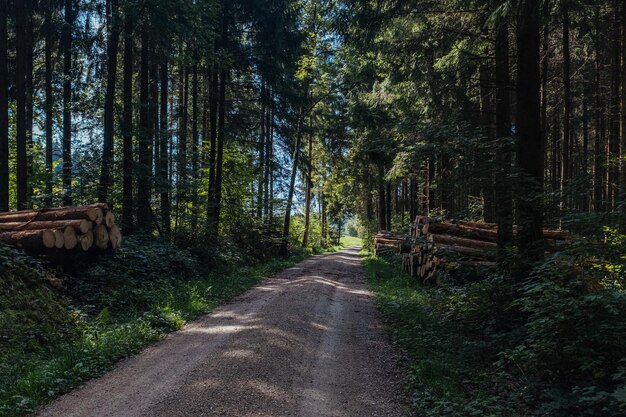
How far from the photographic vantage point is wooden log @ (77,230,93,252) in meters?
9.41

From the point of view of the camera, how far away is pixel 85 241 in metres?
9.55

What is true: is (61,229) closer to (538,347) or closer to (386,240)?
(538,347)

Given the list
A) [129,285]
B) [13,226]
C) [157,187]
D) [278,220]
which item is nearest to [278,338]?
[129,285]

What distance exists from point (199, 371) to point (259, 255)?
15074 mm

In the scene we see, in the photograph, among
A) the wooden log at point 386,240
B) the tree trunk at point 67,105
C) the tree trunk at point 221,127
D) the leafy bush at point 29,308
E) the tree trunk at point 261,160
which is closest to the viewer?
the leafy bush at point 29,308

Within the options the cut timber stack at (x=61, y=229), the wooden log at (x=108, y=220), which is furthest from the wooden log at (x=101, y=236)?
the wooden log at (x=108, y=220)

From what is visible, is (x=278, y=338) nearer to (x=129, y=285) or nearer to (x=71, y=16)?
(x=129, y=285)

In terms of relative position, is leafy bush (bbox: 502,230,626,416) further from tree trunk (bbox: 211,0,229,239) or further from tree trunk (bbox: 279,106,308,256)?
tree trunk (bbox: 279,106,308,256)

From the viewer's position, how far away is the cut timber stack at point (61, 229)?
875 centimetres

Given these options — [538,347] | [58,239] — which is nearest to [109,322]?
[58,239]

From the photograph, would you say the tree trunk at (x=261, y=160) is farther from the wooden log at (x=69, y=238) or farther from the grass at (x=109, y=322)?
the wooden log at (x=69, y=238)

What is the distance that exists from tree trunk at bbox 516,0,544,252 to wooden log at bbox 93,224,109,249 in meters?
9.18

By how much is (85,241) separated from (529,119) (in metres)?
9.61

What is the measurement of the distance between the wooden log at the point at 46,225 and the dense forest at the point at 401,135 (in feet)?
13.1
